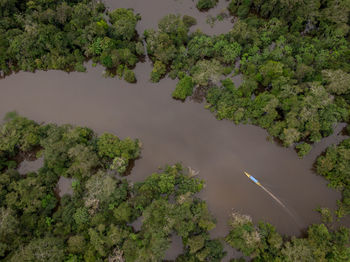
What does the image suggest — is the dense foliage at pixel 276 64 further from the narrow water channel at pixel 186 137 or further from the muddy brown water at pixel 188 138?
the narrow water channel at pixel 186 137

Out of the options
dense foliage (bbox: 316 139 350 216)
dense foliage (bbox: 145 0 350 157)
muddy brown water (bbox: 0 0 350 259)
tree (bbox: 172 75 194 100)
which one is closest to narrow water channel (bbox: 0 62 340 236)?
muddy brown water (bbox: 0 0 350 259)

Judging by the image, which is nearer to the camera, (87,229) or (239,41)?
(87,229)

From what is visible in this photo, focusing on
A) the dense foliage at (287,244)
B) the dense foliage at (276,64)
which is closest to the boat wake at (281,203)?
the dense foliage at (287,244)

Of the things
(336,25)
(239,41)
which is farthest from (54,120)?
(336,25)

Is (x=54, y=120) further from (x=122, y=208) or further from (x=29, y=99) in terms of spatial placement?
(x=122, y=208)

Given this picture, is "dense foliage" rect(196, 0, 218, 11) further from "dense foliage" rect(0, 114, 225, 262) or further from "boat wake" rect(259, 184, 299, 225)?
"boat wake" rect(259, 184, 299, 225)

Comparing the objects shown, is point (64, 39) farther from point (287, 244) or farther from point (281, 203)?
point (287, 244)

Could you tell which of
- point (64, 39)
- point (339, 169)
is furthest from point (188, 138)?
point (64, 39)
